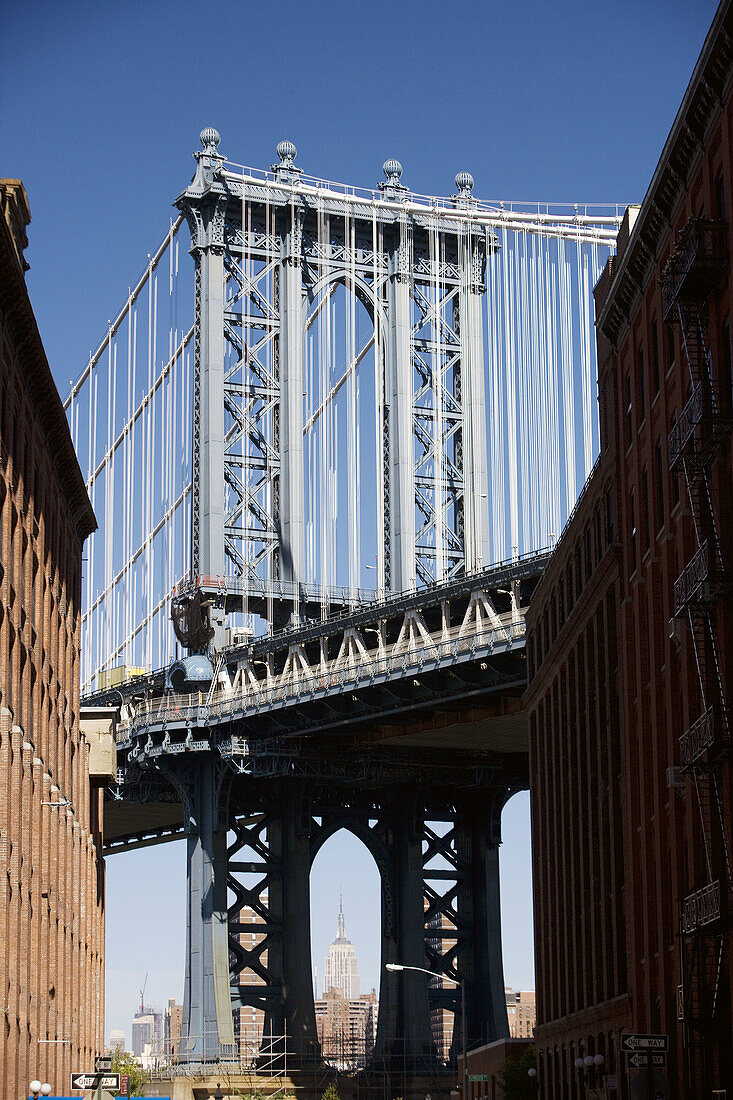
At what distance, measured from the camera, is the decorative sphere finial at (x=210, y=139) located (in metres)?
101

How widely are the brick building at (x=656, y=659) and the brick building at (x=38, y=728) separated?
1678 cm

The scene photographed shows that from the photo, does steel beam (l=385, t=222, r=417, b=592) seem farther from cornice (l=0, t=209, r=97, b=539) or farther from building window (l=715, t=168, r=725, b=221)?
building window (l=715, t=168, r=725, b=221)

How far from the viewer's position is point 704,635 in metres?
43.2

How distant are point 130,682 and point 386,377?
21.7m

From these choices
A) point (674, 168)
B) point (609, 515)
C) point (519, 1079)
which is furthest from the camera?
point (519, 1079)

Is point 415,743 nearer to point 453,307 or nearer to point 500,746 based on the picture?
point 500,746

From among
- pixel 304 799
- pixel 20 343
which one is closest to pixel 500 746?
pixel 304 799

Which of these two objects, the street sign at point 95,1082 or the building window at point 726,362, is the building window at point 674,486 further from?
the street sign at point 95,1082

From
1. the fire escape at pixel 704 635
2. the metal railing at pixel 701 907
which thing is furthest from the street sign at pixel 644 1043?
the fire escape at pixel 704 635

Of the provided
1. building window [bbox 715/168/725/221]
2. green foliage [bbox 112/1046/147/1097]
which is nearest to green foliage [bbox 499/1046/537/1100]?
green foliage [bbox 112/1046/147/1097]

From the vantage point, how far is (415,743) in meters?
99.2

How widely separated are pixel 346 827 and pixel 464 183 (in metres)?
36.5

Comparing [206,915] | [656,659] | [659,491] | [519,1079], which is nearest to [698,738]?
[656,659]

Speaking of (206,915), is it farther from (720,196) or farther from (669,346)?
(720,196)
